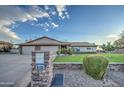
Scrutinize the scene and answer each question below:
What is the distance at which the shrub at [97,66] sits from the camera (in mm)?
5023

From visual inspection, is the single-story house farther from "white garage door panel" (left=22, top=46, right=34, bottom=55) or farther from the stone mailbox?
the stone mailbox

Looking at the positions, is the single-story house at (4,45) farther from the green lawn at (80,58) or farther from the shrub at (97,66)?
the shrub at (97,66)

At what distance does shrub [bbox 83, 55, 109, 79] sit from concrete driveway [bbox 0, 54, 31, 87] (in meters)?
1.35

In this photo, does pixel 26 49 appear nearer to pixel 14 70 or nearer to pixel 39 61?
pixel 14 70

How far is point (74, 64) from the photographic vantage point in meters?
5.54

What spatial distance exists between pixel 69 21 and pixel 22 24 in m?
1.03

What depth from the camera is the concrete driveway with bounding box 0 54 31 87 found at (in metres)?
4.91

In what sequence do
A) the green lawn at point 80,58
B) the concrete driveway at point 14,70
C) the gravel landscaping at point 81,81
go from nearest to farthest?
the gravel landscaping at point 81,81 → the concrete driveway at point 14,70 → the green lawn at point 80,58

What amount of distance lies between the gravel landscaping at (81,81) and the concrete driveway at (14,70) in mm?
741

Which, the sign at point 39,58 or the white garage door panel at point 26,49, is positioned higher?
the white garage door panel at point 26,49

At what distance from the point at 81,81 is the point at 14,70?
165 centimetres

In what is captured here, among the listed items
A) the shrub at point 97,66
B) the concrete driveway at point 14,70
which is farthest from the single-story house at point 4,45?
the shrub at point 97,66
